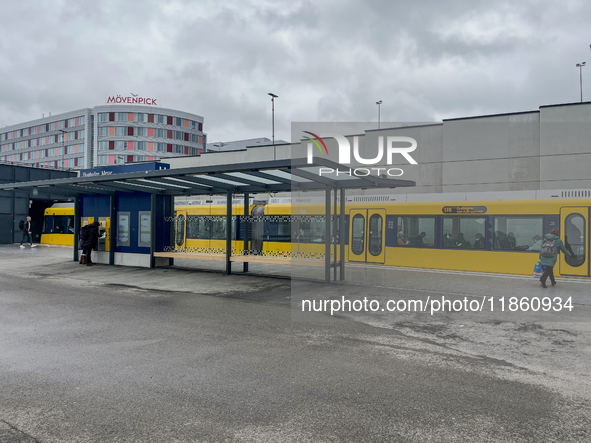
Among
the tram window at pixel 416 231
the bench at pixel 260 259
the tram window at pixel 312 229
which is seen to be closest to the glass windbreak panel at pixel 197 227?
the tram window at pixel 312 229

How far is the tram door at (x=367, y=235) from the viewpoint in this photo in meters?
16.0

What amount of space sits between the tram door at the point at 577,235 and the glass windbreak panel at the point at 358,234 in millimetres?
6394

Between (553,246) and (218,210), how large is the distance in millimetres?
13784

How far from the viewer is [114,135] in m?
76.2

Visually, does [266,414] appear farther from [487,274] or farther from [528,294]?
[487,274]

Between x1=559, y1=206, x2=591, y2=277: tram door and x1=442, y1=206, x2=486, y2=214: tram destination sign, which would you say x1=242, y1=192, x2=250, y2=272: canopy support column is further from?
x1=559, y1=206, x2=591, y2=277: tram door

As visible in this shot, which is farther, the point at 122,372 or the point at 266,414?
the point at 122,372

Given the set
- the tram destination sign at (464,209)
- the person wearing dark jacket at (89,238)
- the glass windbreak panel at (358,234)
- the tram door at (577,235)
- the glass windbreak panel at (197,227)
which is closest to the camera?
the tram door at (577,235)

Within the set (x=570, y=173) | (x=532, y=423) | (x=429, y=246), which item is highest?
(x=570, y=173)

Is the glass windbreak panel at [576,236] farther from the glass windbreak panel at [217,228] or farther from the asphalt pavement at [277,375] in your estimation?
the glass windbreak panel at [217,228]

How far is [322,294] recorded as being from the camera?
10.0 m

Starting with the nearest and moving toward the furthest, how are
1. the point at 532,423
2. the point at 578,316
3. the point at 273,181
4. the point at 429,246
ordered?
1. the point at 532,423
2. the point at 578,316
3. the point at 273,181
4. the point at 429,246

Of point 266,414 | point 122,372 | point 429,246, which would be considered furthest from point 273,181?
point 266,414

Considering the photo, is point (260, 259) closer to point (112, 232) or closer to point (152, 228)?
point (152, 228)
